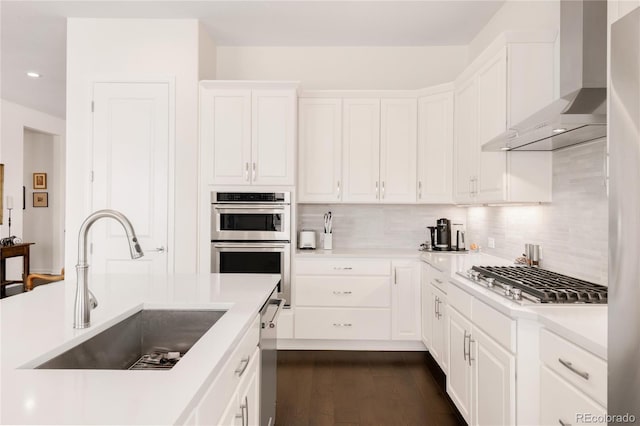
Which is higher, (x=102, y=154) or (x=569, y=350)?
(x=102, y=154)

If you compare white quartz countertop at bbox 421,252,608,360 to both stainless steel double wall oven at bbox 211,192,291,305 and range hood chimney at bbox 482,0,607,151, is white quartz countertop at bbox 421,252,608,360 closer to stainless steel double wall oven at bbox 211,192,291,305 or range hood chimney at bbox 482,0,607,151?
range hood chimney at bbox 482,0,607,151

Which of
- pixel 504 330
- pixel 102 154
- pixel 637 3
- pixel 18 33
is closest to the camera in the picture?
pixel 637 3

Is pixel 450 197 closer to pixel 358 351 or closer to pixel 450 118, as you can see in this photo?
pixel 450 118

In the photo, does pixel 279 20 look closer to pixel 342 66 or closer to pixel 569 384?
pixel 342 66

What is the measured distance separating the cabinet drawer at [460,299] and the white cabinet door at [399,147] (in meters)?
1.49

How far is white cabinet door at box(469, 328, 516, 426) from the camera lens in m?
1.65

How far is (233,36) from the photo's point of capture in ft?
12.8

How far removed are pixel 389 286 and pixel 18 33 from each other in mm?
4394

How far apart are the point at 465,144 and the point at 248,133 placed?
1938mm

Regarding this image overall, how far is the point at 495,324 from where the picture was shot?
179 centimetres

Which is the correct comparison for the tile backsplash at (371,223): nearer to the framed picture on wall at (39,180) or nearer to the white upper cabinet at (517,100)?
the white upper cabinet at (517,100)

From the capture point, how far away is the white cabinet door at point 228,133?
3.57 m

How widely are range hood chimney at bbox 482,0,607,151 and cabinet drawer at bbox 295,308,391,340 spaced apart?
1987mm

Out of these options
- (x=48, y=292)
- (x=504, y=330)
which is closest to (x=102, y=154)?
(x=48, y=292)
